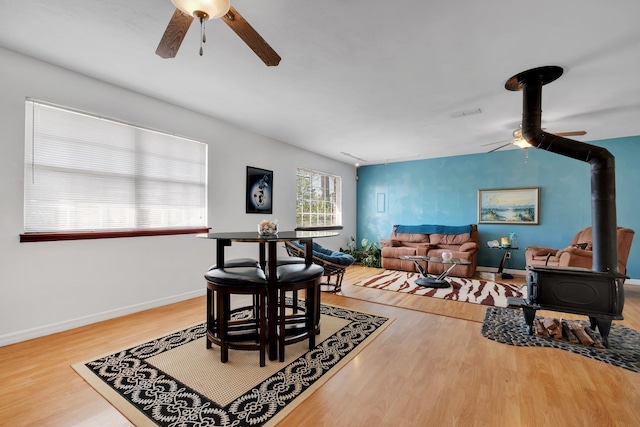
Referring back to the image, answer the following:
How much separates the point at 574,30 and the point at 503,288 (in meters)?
3.72

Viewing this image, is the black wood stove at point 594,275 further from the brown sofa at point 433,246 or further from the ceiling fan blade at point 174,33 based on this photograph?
the ceiling fan blade at point 174,33

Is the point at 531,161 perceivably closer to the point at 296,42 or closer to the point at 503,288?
the point at 503,288

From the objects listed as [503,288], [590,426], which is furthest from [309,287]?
[503,288]

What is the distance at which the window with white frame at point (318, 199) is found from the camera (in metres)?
5.95

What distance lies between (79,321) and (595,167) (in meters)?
5.28

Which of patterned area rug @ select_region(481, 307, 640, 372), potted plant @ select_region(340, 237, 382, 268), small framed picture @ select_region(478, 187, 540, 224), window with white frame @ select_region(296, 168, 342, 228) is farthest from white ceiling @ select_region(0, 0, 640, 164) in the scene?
potted plant @ select_region(340, 237, 382, 268)

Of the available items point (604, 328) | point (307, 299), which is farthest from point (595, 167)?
point (307, 299)

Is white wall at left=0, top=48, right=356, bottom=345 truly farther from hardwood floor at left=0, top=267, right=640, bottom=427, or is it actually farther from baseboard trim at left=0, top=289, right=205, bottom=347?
hardwood floor at left=0, top=267, right=640, bottom=427

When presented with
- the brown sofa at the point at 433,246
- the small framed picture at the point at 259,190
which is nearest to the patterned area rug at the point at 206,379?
the small framed picture at the point at 259,190

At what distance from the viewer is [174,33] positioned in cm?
164

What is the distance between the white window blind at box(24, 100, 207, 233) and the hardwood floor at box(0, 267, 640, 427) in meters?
1.17

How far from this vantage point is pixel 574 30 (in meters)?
2.09

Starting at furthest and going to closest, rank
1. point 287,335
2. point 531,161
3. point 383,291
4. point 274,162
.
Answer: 1. point 531,161
2. point 274,162
3. point 383,291
4. point 287,335

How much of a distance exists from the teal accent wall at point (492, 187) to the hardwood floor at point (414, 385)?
4.05 metres
